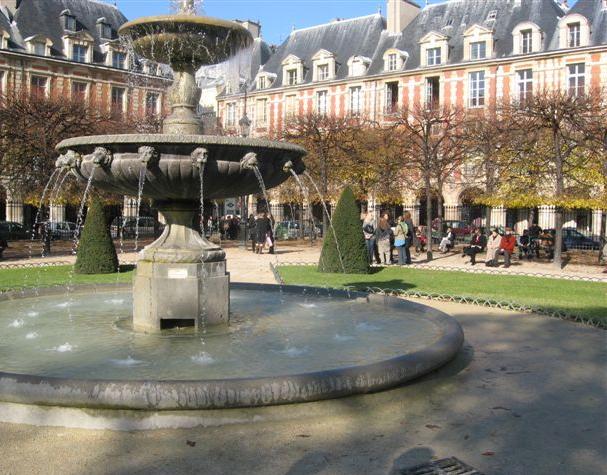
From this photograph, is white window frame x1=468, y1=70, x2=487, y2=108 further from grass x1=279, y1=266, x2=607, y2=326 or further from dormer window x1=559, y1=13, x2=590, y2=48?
grass x1=279, y1=266, x2=607, y2=326

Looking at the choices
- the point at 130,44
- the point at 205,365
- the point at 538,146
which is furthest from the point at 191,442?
the point at 538,146

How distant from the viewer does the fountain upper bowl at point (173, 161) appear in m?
6.04

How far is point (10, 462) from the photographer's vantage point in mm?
3738

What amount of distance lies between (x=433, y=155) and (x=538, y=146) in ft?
20.4

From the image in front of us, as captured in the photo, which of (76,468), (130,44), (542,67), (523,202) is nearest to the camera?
(76,468)

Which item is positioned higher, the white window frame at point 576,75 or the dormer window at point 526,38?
the dormer window at point 526,38

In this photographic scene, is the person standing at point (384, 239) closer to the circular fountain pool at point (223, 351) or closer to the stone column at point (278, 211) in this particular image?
the circular fountain pool at point (223, 351)

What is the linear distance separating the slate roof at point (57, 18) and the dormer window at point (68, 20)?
304 millimetres

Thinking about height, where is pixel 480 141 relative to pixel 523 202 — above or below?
above

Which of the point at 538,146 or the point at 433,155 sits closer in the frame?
the point at 538,146

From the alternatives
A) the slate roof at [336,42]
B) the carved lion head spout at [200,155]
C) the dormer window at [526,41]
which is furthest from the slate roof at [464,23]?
the carved lion head spout at [200,155]

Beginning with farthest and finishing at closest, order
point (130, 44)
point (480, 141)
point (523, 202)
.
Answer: point (480, 141) → point (523, 202) → point (130, 44)

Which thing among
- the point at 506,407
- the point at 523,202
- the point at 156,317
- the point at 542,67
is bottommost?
the point at 506,407

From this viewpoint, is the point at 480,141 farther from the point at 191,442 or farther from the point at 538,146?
the point at 191,442
